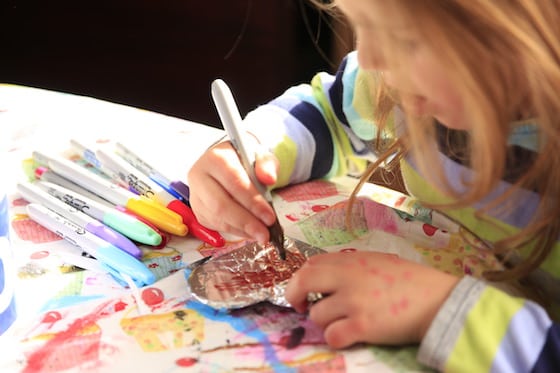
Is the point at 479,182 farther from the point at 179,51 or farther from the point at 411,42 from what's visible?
the point at 179,51

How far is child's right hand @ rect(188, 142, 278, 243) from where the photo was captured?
1.76ft

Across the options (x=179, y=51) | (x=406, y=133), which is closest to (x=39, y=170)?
(x=406, y=133)

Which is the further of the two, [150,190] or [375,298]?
[150,190]

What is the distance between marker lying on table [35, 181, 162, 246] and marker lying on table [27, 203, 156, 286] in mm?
21

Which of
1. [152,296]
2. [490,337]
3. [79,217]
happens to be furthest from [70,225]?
[490,337]

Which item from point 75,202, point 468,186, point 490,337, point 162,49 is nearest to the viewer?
point 490,337

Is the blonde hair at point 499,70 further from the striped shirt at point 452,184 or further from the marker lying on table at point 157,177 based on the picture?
the marker lying on table at point 157,177

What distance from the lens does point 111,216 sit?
22.9 inches

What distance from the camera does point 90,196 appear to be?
627 millimetres

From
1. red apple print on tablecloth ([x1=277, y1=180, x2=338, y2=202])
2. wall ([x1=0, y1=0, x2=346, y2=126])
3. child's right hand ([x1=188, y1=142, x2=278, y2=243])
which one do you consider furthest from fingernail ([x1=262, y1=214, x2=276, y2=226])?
wall ([x1=0, y1=0, x2=346, y2=126])

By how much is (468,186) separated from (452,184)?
0.13 ft

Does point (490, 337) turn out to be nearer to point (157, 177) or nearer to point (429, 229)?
point (429, 229)

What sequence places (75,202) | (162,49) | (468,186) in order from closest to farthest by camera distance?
(468,186)
(75,202)
(162,49)


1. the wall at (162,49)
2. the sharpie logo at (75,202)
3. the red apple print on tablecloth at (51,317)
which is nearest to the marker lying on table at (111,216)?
the sharpie logo at (75,202)
